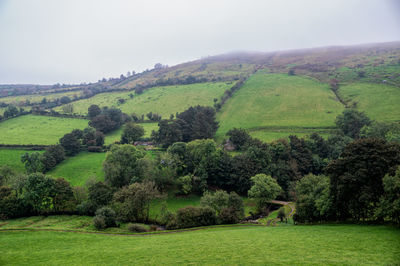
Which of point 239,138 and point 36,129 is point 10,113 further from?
point 239,138

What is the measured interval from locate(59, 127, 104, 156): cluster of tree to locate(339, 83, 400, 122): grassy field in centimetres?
11671

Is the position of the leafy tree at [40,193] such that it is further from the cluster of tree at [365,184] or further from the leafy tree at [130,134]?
the cluster of tree at [365,184]

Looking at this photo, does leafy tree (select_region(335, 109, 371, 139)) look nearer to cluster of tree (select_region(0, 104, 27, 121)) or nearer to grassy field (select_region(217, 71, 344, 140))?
grassy field (select_region(217, 71, 344, 140))

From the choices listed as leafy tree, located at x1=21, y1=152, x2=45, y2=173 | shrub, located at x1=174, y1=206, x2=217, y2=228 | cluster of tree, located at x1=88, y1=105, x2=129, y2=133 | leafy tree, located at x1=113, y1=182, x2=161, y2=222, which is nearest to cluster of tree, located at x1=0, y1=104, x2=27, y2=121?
cluster of tree, located at x1=88, y1=105, x2=129, y2=133

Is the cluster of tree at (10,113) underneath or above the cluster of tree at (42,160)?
above

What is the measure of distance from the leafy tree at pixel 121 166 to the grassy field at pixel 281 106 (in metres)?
45.0

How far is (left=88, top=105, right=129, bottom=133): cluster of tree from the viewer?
343ft

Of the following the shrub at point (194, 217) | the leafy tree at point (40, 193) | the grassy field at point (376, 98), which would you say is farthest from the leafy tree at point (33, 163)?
the grassy field at point (376, 98)

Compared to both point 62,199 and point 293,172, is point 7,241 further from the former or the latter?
point 293,172

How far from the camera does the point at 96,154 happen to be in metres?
84.3

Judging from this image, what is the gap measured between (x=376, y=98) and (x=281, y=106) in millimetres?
44778

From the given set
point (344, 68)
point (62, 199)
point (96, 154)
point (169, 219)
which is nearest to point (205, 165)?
point (169, 219)

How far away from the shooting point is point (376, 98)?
4289 inches

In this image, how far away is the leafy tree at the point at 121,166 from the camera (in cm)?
6203
